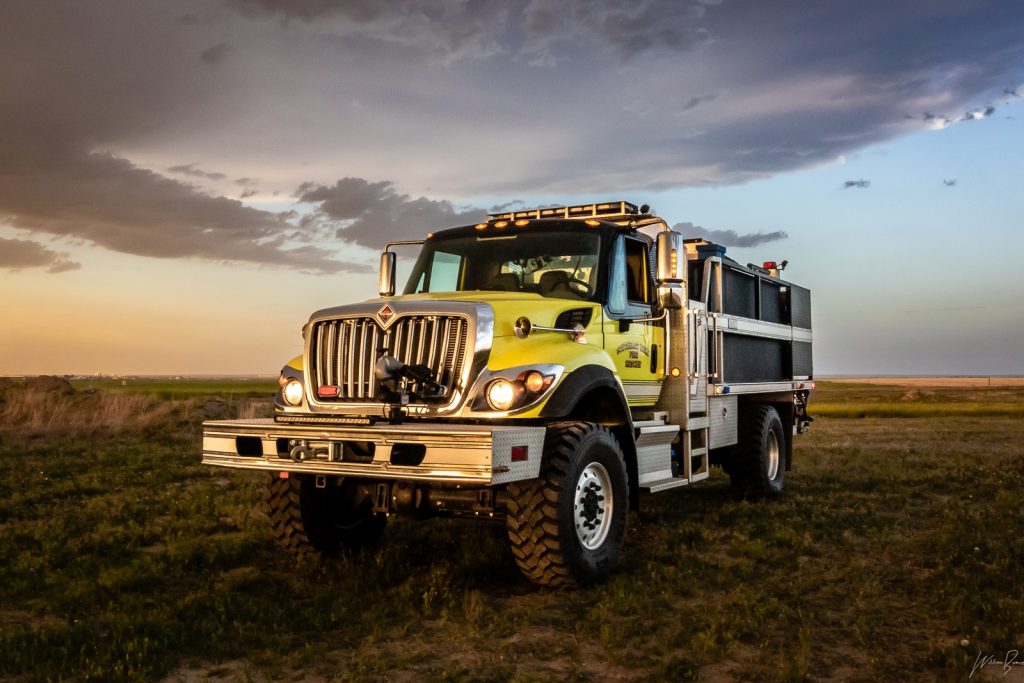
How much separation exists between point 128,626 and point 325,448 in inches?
65.4

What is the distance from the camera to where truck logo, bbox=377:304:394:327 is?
21.6 ft

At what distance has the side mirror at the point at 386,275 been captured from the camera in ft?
29.9

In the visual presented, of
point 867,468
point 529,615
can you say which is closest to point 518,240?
point 529,615

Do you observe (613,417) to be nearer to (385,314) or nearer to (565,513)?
(565,513)

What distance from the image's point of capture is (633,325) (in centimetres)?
813

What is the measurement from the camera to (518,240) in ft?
26.9

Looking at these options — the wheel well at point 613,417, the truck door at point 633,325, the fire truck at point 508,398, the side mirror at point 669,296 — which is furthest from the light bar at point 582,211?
the wheel well at point 613,417

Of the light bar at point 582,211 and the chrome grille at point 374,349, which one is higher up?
the light bar at point 582,211

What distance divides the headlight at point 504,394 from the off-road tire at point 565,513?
44cm

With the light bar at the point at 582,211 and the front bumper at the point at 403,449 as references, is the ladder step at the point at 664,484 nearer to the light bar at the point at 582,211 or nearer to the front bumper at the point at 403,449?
the front bumper at the point at 403,449
